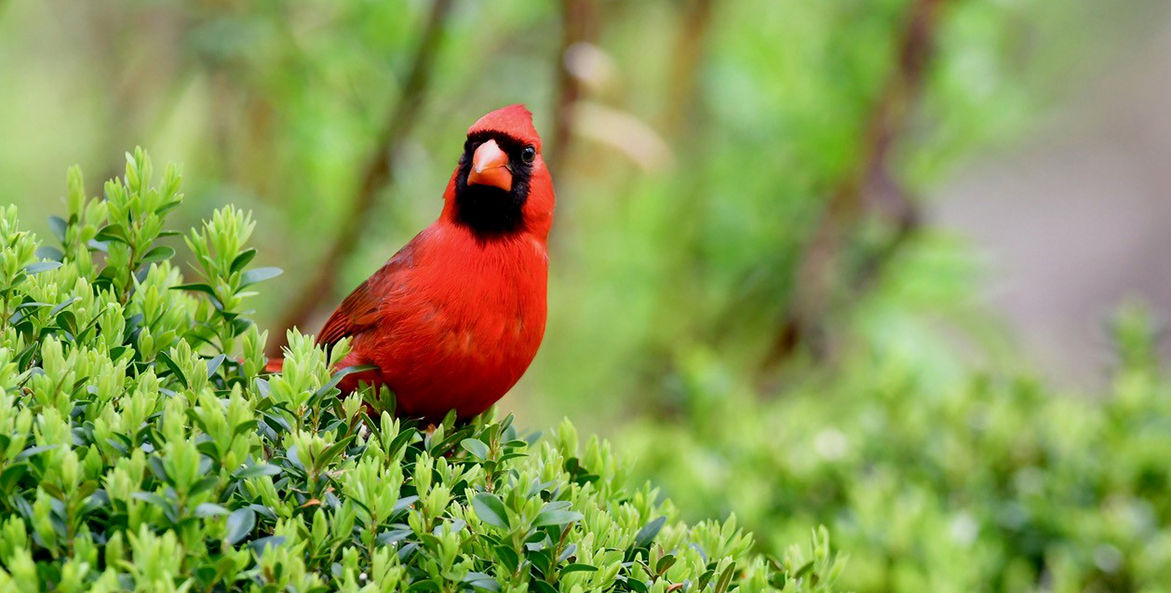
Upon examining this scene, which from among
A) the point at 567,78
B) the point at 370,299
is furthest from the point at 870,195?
the point at 370,299

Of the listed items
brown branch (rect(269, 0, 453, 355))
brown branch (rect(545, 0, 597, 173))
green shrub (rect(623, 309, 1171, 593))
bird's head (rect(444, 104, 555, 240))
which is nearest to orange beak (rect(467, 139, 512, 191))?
bird's head (rect(444, 104, 555, 240))

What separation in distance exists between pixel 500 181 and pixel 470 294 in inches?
8.3

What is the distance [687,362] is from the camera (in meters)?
4.19

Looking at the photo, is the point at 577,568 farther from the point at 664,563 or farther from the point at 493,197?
the point at 493,197

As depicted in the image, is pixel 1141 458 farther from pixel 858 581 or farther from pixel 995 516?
pixel 858 581

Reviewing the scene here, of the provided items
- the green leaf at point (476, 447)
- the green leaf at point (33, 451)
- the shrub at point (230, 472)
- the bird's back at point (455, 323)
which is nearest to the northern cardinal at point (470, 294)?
the bird's back at point (455, 323)

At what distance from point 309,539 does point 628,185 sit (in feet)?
14.8

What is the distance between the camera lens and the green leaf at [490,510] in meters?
1.48

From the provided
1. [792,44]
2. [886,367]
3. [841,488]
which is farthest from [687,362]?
[792,44]

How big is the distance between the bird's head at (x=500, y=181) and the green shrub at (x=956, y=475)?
3.80ft

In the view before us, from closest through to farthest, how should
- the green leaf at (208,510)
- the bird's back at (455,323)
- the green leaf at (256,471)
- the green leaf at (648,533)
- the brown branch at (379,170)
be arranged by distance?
the green leaf at (208,510), the green leaf at (256,471), the green leaf at (648,533), the bird's back at (455,323), the brown branch at (379,170)

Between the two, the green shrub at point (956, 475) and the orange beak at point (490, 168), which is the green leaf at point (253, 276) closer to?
the orange beak at point (490, 168)

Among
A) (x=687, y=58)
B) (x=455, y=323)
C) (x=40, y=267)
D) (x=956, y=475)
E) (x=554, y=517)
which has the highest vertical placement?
(x=687, y=58)

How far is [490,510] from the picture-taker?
1488mm
